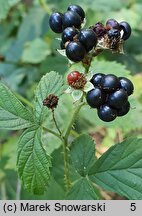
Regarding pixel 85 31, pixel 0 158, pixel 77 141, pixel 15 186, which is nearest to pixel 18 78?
pixel 0 158

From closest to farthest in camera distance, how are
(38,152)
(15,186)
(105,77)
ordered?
(105,77), (38,152), (15,186)

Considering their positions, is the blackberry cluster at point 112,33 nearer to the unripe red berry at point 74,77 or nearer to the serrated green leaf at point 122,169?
the unripe red berry at point 74,77

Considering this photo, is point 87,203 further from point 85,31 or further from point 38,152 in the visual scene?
point 85,31

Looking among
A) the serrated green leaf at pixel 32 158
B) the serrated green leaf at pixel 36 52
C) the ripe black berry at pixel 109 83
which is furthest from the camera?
the serrated green leaf at pixel 36 52

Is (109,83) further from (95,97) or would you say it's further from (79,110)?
(79,110)

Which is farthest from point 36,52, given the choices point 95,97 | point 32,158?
point 95,97

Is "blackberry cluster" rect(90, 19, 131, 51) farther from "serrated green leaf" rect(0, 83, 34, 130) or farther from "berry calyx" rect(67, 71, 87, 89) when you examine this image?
"serrated green leaf" rect(0, 83, 34, 130)

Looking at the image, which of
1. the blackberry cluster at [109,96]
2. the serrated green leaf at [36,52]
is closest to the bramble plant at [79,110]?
the blackberry cluster at [109,96]
